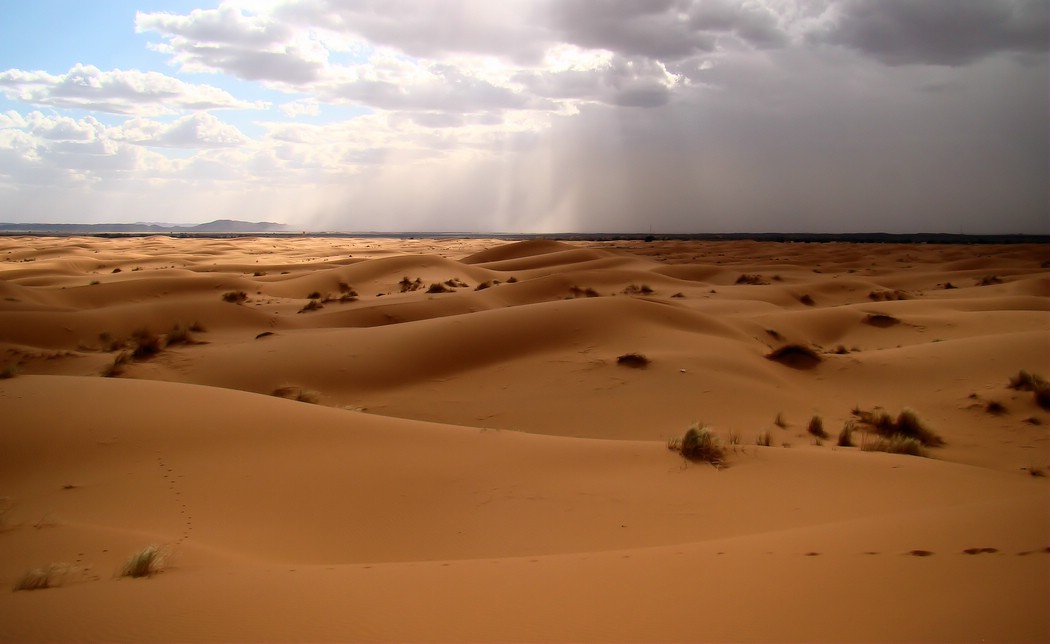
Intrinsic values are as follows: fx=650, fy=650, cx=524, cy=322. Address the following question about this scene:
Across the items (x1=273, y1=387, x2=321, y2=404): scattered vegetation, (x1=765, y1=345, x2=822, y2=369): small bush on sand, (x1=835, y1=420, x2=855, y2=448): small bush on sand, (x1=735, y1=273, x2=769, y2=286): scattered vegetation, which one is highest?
(x1=735, y1=273, x2=769, y2=286): scattered vegetation

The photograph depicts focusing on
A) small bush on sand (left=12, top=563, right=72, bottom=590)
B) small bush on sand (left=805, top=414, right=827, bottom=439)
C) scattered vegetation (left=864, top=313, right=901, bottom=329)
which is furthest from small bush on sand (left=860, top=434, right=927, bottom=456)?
scattered vegetation (left=864, top=313, right=901, bottom=329)

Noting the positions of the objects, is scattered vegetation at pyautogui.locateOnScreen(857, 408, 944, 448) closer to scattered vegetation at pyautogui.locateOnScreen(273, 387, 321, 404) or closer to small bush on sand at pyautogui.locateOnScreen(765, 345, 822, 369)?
small bush on sand at pyautogui.locateOnScreen(765, 345, 822, 369)

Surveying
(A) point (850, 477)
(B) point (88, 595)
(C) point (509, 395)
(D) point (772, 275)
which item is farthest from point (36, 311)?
(D) point (772, 275)

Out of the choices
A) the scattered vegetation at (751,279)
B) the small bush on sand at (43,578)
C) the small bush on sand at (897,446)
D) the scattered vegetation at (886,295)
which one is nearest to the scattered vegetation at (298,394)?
the small bush on sand at (43,578)

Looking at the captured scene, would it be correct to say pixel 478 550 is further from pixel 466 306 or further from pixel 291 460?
pixel 466 306

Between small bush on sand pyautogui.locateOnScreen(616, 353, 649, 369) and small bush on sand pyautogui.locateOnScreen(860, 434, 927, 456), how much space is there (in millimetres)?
4731

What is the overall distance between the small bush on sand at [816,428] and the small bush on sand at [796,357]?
424 centimetres

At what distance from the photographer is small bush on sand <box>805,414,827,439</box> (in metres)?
9.27

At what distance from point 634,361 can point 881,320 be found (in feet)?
33.5

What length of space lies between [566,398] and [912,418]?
17.1 ft

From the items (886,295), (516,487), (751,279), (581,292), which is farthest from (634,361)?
(751,279)

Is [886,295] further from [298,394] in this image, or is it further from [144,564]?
[144,564]

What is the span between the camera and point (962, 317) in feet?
60.1

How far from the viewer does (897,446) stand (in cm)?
800
